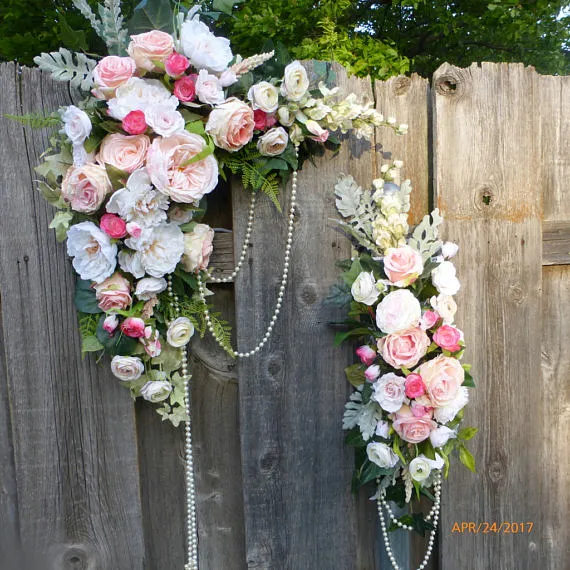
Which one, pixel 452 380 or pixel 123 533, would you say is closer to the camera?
pixel 452 380

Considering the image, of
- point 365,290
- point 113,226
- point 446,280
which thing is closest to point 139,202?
point 113,226

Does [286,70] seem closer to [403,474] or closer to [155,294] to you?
[155,294]

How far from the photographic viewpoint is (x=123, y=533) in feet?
5.09

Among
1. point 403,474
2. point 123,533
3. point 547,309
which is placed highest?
point 547,309

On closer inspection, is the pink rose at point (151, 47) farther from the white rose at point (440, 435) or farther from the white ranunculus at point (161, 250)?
the white rose at point (440, 435)

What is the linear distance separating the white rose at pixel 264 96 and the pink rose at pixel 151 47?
23cm

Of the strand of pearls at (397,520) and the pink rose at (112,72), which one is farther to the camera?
the strand of pearls at (397,520)

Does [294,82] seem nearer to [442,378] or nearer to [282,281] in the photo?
[282,281]

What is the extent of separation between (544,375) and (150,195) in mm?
1388

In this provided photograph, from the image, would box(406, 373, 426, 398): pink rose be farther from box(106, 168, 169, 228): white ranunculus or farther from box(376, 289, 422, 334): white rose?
box(106, 168, 169, 228): white ranunculus

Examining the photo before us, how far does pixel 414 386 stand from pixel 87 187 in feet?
3.22

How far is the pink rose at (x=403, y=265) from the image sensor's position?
142cm

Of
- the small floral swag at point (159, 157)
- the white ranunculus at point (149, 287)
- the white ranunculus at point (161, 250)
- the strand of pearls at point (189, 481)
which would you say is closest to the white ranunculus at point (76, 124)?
the small floral swag at point (159, 157)

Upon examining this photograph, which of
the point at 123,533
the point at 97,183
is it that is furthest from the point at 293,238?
the point at 123,533
